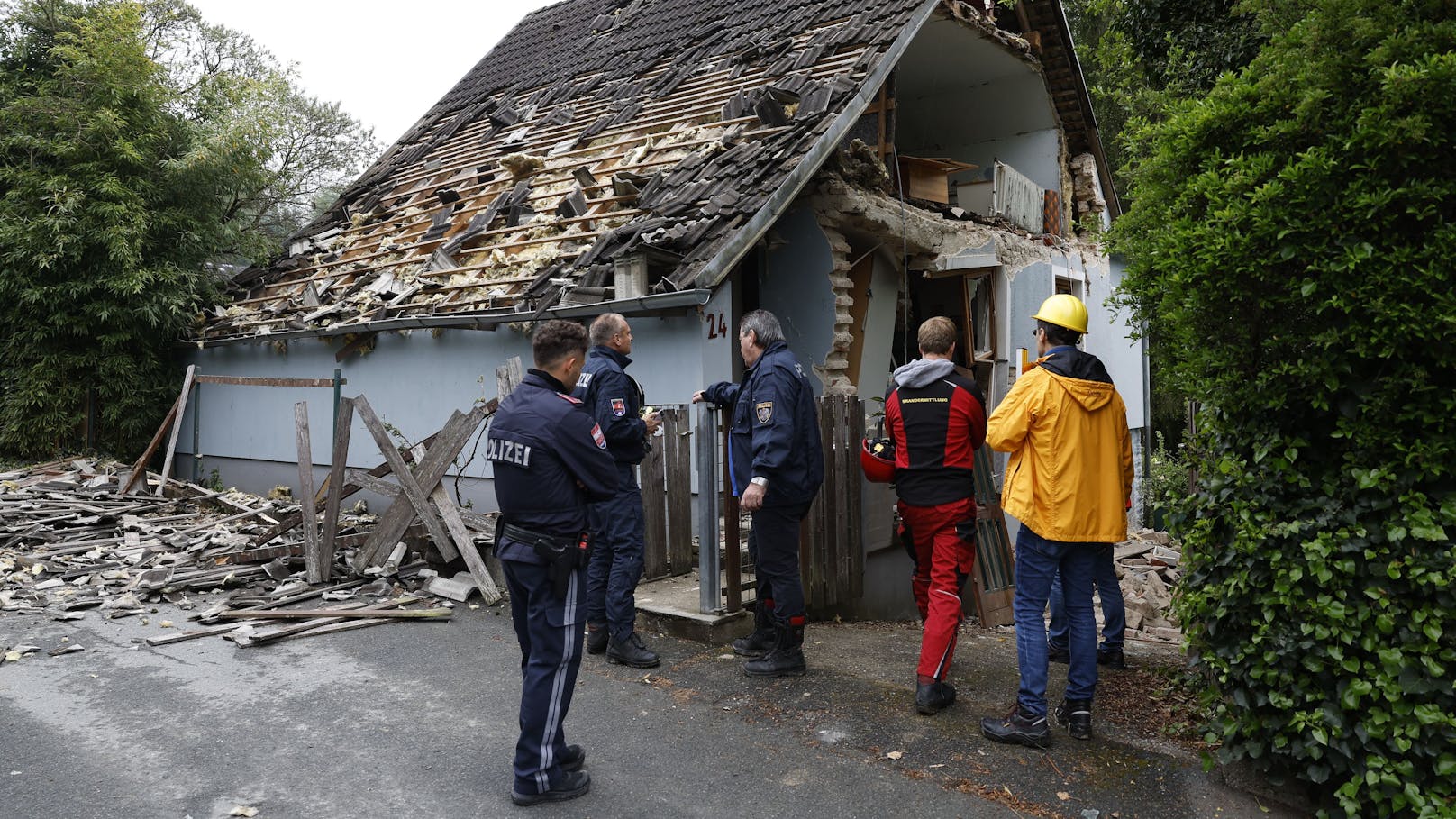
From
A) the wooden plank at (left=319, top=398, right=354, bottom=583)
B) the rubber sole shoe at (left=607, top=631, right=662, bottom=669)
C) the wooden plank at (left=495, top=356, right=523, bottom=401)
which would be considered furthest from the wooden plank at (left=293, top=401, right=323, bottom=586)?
the rubber sole shoe at (left=607, top=631, right=662, bottom=669)

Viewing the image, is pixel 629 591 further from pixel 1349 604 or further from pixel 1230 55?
pixel 1230 55

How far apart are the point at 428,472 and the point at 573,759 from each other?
3.75 meters

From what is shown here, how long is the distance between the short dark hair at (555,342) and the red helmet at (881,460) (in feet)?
6.22

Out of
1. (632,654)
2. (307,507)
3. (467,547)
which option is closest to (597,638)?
(632,654)

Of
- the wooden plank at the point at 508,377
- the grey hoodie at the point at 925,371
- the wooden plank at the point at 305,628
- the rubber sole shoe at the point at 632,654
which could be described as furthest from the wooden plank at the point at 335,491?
the grey hoodie at the point at 925,371

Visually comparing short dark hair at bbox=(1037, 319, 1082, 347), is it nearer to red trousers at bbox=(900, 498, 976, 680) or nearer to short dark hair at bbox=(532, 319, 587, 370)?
red trousers at bbox=(900, 498, 976, 680)

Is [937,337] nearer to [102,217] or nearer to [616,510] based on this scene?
[616,510]

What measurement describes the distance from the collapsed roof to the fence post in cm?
160

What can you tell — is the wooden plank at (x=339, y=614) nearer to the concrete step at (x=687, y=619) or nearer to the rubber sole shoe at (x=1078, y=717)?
the concrete step at (x=687, y=619)

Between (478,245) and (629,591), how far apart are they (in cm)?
580

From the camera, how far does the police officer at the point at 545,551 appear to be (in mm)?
3660

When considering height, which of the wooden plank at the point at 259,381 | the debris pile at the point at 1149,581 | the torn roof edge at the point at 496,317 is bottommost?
the debris pile at the point at 1149,581

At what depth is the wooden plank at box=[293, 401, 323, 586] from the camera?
24.1ft

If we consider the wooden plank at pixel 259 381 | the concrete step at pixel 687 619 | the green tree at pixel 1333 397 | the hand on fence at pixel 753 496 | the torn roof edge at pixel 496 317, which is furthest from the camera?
the wooden plank at pixel 259 381
